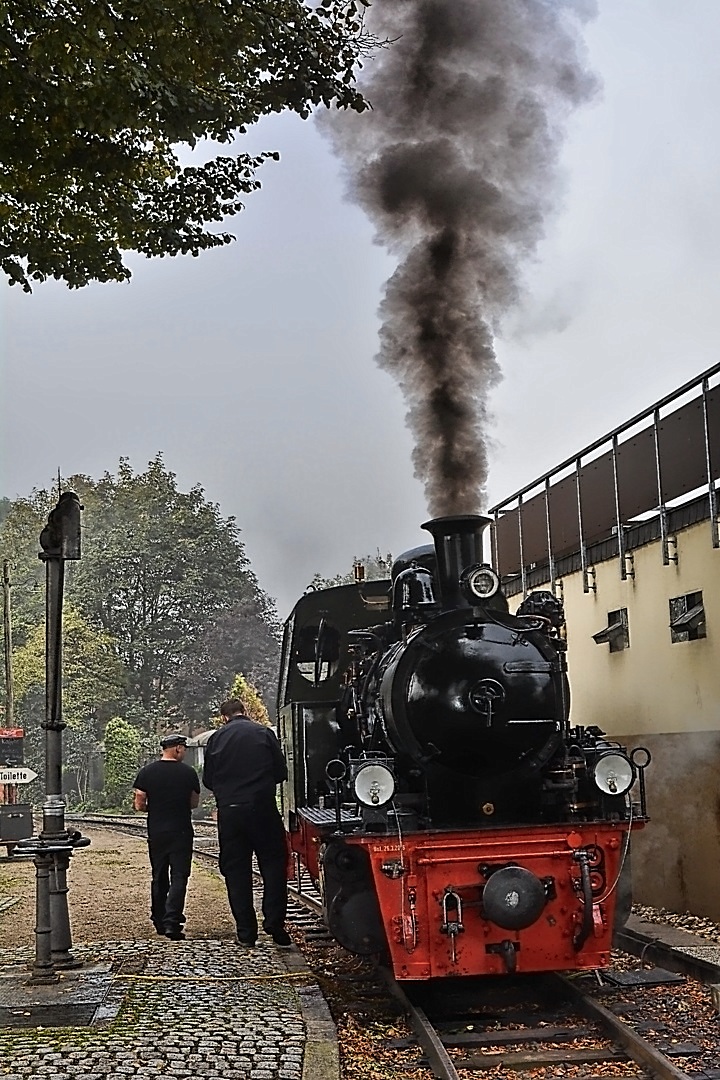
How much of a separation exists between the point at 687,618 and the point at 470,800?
299 centimetres

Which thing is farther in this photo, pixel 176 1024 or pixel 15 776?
pixel 15 776

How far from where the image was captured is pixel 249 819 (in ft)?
28.8

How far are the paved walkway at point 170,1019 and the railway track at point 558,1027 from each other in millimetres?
622

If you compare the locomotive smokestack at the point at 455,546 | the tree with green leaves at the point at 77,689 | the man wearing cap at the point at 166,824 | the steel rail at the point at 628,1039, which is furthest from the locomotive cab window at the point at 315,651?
the tree with green leaves at the point at 77,689

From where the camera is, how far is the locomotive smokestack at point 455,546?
766 cm

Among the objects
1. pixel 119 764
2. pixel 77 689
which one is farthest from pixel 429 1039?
pixel 77 689

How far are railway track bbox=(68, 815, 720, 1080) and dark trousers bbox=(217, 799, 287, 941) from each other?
1.40 meters

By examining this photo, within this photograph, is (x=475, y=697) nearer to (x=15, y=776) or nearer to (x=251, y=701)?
(x=15, y=776)

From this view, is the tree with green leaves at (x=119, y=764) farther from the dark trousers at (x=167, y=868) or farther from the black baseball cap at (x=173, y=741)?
the dark trousers at (x=167, y=868)

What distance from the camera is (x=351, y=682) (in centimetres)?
930

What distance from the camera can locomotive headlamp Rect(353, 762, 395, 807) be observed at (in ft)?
22.5

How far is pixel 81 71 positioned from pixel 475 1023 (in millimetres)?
6149

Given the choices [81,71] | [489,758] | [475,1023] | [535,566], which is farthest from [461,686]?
[535,566]

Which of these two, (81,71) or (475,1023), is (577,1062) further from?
(81,71)
